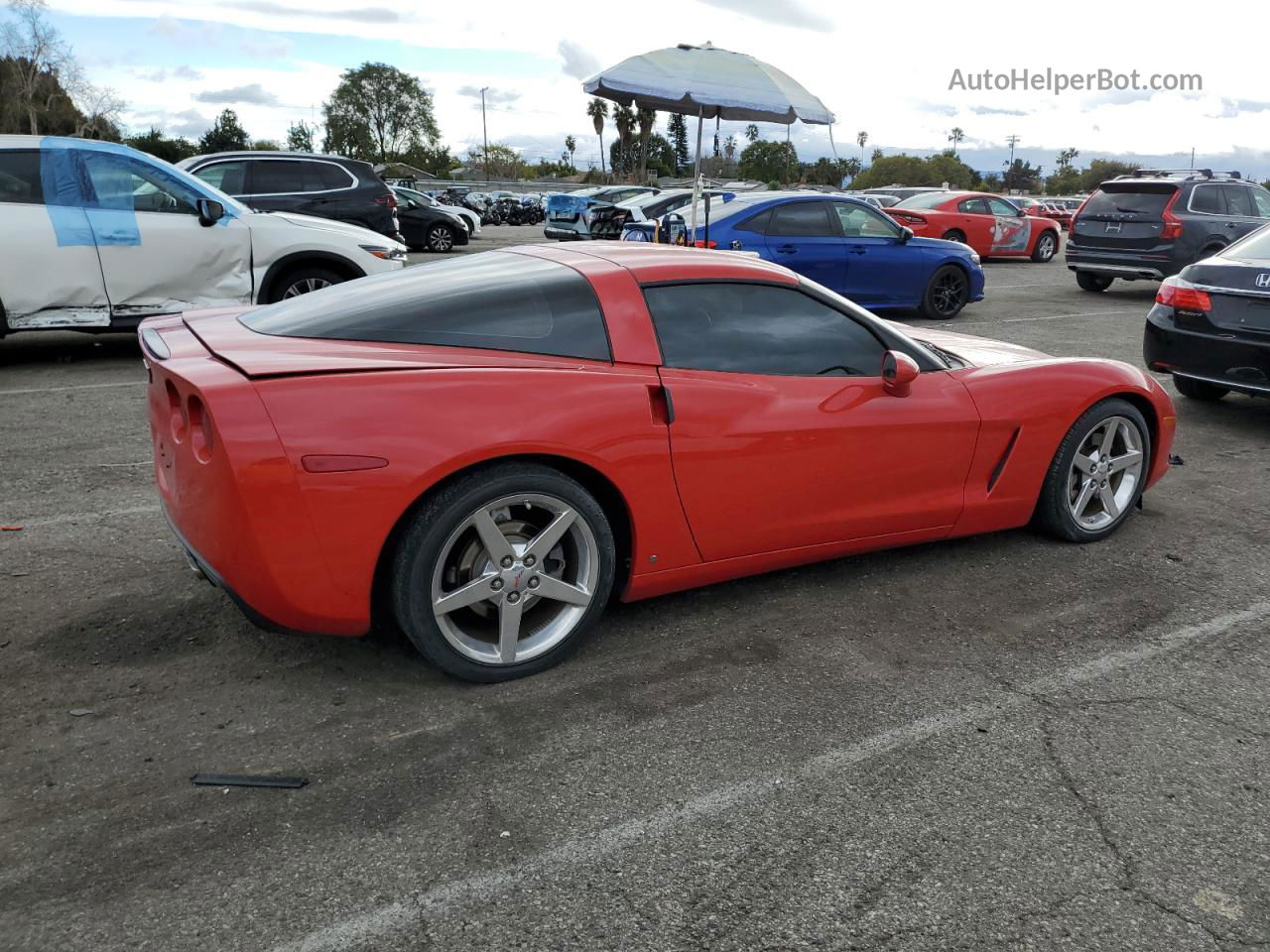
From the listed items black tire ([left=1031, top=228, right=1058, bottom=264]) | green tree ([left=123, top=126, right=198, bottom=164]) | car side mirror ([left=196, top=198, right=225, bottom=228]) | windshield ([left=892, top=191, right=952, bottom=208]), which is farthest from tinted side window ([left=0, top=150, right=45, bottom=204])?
green tree ([left=123, top=126, right=198, bottom=164])

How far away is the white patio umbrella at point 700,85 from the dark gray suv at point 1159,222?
6.12 metres

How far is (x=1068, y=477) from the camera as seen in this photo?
448 cm

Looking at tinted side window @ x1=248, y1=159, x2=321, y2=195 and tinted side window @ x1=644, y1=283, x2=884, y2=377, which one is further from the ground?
tinted side window @ x1=248, y1=159, x2=321, y2=195

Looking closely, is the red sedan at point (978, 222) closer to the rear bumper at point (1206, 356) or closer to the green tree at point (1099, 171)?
the rear bumper at point (1206, 356)

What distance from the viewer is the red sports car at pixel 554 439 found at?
2914mm

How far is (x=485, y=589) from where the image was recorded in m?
3.16

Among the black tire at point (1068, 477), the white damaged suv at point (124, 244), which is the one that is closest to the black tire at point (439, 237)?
the white damaged suv at point (124, 244)

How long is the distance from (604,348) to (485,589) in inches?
35.3

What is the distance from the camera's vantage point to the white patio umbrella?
10133mm

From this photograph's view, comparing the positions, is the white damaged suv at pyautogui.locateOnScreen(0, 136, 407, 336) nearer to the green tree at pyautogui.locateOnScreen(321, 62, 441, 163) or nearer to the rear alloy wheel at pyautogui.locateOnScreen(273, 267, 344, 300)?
the rear alloy wheel at pyautogui.locateOnScreen(273, 267, 344, 300)

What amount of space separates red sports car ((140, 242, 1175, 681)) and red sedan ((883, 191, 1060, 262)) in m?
15.4

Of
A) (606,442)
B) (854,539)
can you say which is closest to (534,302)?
(606,442)

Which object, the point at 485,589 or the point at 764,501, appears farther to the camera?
the point at 764,501

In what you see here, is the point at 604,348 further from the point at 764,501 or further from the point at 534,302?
the point at 764,501
